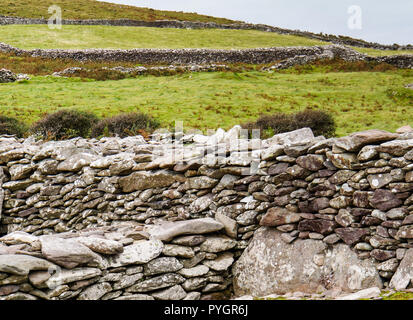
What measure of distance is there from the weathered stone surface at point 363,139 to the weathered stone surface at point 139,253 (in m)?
3.78

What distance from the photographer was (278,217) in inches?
309

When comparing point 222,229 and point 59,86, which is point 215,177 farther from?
point 59,86

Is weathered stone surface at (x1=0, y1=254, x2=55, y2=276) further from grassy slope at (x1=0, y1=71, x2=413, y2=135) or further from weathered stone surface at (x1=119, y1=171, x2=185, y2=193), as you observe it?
grassy slope at (x1=0, y1=71, x2=413, y2=135)

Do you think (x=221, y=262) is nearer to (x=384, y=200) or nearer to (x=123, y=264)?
(x=123, y=264)

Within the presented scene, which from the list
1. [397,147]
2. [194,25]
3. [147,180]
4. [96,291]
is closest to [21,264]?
[96,291]

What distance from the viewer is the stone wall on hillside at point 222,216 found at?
662cm

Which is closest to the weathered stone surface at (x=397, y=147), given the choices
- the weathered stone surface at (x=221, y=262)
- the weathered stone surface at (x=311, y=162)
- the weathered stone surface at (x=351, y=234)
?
the weathered stone surface at (x=311, y=162)

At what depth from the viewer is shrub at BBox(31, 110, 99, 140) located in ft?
46.3

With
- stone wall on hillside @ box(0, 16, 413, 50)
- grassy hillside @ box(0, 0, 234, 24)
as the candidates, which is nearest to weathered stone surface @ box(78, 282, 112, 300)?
stone wall on hillside @ box(0, 16, 413, 50)

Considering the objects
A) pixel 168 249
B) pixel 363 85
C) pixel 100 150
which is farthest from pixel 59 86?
pixel 168 249

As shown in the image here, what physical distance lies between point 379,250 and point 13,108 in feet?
54.8

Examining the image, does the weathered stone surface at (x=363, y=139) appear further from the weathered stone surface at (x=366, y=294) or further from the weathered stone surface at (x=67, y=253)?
the weathered stone surface at (x=67, y=253)

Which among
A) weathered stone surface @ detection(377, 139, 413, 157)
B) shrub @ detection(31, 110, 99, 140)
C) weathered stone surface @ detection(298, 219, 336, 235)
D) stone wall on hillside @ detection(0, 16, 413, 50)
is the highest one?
stone wall on hillside @ detection(0, 16, 413, 50)

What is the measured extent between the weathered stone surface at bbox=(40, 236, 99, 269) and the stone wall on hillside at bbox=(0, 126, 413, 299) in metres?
0.02
